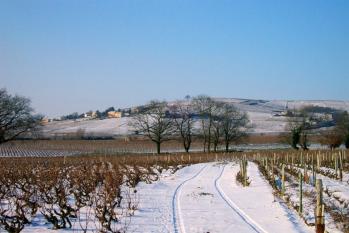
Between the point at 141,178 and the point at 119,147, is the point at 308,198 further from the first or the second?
the point at 119,147

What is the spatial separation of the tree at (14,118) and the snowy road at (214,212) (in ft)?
146

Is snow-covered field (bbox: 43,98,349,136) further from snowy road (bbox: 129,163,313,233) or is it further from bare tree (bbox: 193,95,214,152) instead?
snowy road (bbox: 129,163,313,233)

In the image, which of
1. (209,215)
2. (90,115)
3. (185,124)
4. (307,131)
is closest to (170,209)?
(209,215)

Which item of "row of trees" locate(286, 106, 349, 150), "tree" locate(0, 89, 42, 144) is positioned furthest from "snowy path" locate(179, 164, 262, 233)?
"row of trees" locate(286, 106, 349, 150)

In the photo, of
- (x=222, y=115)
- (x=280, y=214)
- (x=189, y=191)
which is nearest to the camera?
(x=280, y=214)

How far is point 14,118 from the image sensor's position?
63.7 metres

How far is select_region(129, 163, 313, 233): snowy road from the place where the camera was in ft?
41.9

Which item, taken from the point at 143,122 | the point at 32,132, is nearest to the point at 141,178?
the point at 32,132

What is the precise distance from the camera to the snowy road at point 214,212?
12773 mm

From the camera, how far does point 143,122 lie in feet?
264

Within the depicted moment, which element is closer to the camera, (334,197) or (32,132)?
(334,197)

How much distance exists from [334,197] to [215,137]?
66461 millimetres

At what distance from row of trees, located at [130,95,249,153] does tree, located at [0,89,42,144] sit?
66.5 ft

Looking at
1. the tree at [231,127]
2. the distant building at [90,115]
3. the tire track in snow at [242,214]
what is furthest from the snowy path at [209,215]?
the distant building at [90,115]
